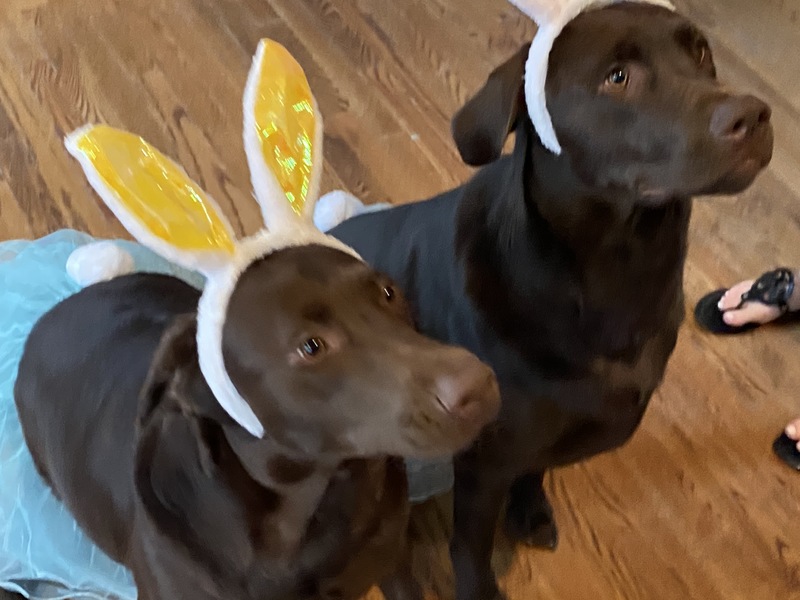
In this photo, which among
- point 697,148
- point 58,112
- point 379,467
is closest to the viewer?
point 697,148

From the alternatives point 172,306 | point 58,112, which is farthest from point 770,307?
point 58,112

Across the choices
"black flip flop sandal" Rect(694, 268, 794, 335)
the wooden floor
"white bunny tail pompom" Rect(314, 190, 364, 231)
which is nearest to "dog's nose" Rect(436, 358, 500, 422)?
the wooden floor

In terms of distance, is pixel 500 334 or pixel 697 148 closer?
pixel 697 148

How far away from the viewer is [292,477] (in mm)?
1063

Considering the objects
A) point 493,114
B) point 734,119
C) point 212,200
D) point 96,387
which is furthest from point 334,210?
point 734,119

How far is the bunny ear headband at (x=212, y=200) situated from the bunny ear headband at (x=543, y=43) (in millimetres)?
267

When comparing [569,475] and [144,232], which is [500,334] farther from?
[569,475]

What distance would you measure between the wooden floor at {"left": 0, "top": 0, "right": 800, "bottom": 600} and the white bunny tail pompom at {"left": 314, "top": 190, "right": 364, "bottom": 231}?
0.28 meters

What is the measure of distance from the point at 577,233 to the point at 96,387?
0.77 meters

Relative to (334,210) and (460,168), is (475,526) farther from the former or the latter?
(460,168)

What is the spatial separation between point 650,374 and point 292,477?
1.85 ft

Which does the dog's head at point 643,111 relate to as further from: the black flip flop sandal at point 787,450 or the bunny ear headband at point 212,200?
the black flip flop sandal at point 787,450

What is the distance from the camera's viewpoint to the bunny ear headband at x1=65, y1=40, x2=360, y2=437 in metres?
0.87

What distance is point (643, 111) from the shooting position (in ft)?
3.26
